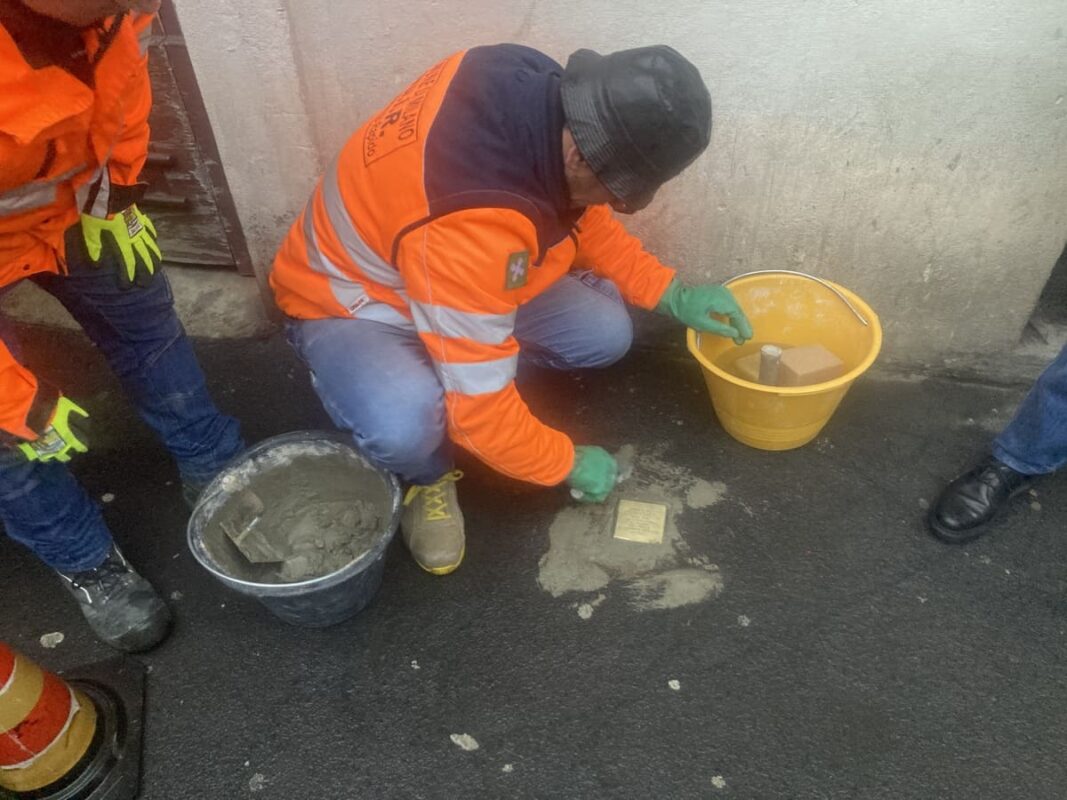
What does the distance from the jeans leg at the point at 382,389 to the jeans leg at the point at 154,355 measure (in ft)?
1.21

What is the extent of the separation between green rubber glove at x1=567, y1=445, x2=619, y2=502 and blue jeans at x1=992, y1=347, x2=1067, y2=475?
1.11m

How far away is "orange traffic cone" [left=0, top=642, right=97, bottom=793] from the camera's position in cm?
165

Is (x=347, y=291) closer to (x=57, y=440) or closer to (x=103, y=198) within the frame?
(x=103, y=198)

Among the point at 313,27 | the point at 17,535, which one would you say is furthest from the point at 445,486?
the point at 313,27

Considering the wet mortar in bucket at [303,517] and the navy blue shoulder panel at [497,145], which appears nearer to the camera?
the navy blue shoulder panel at [497,145]

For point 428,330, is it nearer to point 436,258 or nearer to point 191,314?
point 436,258

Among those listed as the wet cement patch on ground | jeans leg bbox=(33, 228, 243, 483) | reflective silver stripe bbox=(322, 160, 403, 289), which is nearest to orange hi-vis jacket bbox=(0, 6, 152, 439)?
jeans leg bbox=(33, 228, 243, 483)

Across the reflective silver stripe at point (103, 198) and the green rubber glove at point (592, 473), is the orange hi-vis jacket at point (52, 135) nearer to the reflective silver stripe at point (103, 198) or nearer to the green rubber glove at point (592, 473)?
the reflective silver stripe at point (103, 198)

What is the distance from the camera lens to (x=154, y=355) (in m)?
2.08

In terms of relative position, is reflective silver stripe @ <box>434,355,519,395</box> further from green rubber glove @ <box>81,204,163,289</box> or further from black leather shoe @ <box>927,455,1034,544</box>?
black leather shoe @ <box>927,455,1034,544</box>

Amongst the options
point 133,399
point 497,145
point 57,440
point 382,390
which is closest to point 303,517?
point 382,390

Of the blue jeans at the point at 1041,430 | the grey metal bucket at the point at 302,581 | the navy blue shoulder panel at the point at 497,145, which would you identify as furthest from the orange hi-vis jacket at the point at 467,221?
the blue jeans at the point at 1041,430

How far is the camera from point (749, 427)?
94.7 inches

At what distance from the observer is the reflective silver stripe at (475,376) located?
5.76 ft
